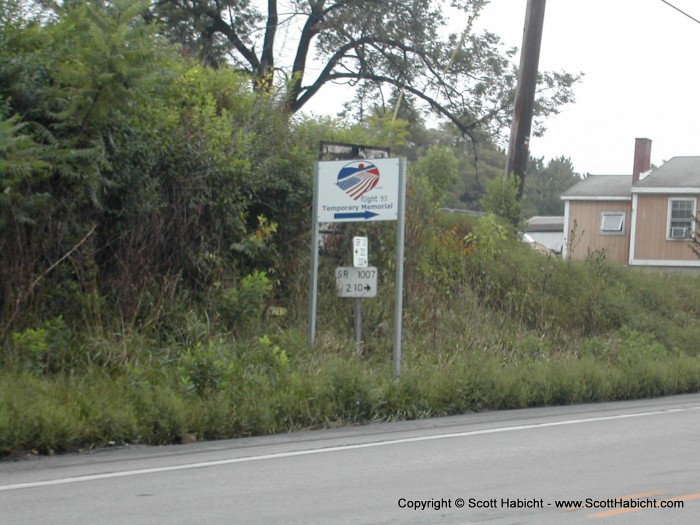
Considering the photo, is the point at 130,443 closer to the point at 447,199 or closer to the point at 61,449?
the point at 61,449

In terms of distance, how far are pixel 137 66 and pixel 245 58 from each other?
45.0 ft

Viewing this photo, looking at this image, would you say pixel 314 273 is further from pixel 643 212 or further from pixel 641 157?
pixel 641 157

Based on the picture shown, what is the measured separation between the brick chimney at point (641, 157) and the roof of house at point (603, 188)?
799 mm

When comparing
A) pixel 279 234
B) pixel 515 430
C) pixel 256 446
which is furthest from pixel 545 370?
pixel 256 446

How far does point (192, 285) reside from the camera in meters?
14.1

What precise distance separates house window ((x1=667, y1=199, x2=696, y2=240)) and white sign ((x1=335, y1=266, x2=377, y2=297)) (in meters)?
26.6

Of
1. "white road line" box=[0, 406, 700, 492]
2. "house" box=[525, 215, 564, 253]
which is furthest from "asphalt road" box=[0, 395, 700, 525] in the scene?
"house" box=[525, 215, 564, 253]

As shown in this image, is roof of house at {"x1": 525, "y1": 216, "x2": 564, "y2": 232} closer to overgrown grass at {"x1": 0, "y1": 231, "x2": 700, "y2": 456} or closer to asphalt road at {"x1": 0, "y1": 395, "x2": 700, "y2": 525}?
overgrown grass at {"x1": 0, "y1": 231, "x2": 700, "y2": 456}

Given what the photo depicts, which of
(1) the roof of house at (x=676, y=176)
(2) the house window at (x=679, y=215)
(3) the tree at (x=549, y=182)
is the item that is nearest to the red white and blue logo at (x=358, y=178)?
(2) the house window at (x=679, y=215)

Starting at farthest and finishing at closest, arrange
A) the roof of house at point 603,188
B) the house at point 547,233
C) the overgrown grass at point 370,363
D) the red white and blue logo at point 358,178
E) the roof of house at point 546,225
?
the roof of house at point 546,225
the house at point 547,233
the roof of house at point 603,188
the red white and blue logo at point 358,178
the overgrown grass at point 370,363

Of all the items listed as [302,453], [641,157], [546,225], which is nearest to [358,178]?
[302,453]

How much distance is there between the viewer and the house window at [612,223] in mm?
39375

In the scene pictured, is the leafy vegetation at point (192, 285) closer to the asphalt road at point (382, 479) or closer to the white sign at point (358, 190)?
the asphalt road at point (382, 479)

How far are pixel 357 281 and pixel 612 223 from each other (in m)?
28.5
